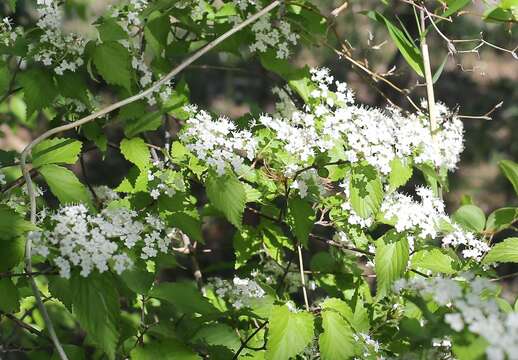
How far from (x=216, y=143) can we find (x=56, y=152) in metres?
0.47

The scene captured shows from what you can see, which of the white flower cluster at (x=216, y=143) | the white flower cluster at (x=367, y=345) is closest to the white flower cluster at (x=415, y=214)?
the white flower cluster at (x=367, y=345)

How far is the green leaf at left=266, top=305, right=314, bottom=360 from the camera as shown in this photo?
1.79 m

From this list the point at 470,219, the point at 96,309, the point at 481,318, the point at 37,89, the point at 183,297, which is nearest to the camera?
the point at 481,318

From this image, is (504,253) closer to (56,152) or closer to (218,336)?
(218,336)

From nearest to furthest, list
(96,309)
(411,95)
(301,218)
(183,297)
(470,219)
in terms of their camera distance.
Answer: (96,309) → (183,297) → (301,218) → (470,219) → (411,95)

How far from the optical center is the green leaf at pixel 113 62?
6.66ft

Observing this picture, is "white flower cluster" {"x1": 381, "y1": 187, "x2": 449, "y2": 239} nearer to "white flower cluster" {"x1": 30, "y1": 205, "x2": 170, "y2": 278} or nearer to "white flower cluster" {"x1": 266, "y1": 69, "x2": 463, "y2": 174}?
"white flower cluster" {"x1": 266, "y1": 69, "x2": 463, "y2": 174}

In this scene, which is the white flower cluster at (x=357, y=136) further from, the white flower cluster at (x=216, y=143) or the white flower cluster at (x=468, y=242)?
the white flower cluster at (x=468, y=242)

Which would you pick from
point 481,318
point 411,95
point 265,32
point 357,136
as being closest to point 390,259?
point 357,136

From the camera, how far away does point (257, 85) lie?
9047 millimetres

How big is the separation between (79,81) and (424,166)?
44.0 inches

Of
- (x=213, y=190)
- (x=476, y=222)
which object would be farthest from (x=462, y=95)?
(x=213, y=190)

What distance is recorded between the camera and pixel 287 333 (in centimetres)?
182

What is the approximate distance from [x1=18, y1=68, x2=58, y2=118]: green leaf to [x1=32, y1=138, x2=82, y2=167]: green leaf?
0.14m
